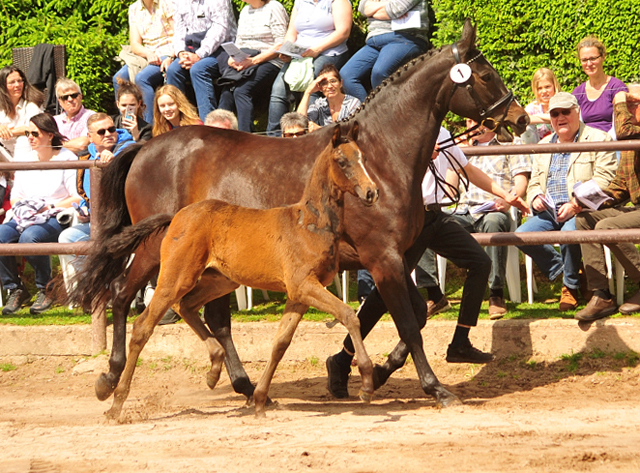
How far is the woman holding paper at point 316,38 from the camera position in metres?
8.76

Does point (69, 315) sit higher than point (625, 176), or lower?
lower

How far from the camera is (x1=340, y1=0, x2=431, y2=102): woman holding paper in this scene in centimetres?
858

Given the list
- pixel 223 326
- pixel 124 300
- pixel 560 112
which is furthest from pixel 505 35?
pixel 124 300

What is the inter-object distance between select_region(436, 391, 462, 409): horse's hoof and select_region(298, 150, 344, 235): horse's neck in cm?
129

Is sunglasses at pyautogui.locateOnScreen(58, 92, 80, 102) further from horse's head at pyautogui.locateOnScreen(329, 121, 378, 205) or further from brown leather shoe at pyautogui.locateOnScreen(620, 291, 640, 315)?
brown leather shoe at pyautogui.locateOnScreen(620, 291, 640, 315)

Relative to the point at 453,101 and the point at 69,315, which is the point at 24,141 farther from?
the point at 453,101

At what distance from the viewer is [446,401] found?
17.1ft

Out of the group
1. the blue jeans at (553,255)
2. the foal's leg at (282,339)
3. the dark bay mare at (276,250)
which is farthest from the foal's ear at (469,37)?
the blue jeans at (553,255)

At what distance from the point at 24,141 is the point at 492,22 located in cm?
533

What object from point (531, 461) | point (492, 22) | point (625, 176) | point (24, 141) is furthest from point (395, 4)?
point (531, 461)

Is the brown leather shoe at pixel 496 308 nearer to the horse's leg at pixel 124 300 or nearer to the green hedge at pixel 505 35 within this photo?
the horse's leg at pixel 124 300

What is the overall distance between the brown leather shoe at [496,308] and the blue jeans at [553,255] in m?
0.52

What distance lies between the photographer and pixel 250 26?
9.23 meters

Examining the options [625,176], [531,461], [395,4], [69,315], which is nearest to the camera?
[531,461]
